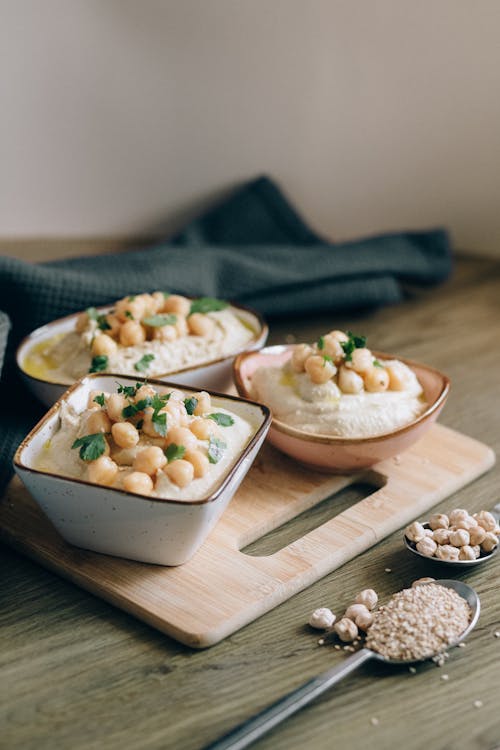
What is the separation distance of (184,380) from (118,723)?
755 mm

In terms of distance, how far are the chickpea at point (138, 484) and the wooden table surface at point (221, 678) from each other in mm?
187

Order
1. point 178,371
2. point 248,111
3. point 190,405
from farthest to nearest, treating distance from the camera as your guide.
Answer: point 248,111, point 178,371, point 190,405

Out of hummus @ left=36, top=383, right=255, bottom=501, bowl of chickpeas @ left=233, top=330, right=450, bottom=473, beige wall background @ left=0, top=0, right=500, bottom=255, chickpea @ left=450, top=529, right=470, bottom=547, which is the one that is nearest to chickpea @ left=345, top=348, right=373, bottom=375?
bowl of chickpeas @ left=233, top=330, right=450, bottom=473

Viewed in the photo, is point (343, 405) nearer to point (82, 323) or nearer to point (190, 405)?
point (190, 405)

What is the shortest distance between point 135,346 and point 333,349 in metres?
0.41

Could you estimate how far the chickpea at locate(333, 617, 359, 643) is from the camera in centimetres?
138

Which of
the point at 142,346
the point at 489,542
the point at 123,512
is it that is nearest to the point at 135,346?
the point at 142,346

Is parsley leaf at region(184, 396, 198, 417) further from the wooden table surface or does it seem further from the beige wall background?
the beige wall background

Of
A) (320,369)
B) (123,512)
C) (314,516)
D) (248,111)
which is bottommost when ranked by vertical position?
(314,516)

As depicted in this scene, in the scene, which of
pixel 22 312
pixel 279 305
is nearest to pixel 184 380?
pixel 22 312

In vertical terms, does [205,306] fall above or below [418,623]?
above

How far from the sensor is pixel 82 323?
196 centimetres

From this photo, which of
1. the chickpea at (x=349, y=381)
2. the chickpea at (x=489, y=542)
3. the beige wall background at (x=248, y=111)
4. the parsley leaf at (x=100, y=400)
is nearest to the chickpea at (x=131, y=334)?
the parsley leaf at (x=100, y=400)

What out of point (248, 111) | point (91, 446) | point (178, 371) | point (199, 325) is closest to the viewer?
point (91, 446)
